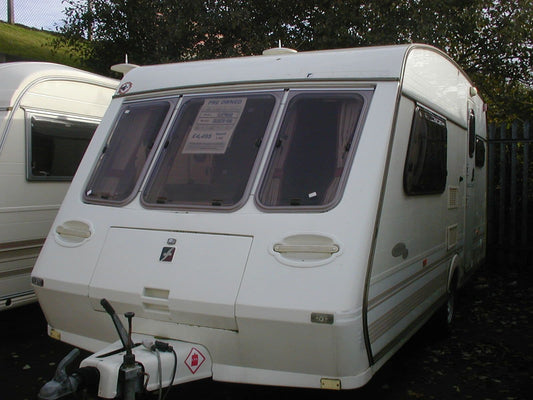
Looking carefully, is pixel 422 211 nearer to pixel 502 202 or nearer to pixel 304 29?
pixel 502 202

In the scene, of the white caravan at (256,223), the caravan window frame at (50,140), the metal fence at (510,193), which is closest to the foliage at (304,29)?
the metal fence at (510,193)

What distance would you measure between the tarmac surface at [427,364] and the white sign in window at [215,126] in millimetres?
1706

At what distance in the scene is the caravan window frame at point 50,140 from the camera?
18.4 ft

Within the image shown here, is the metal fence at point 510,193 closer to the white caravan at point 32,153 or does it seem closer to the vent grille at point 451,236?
the vent grille at point 451,236

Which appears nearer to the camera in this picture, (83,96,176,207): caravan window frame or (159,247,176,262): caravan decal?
(159,247,176,262): caravan decal

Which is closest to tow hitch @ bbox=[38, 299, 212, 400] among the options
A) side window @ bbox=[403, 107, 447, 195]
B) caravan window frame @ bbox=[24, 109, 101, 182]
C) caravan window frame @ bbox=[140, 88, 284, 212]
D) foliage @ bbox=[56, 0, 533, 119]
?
caravan window frame @ bbox=[140, 88, 284, 212]

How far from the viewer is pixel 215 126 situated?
4.09m

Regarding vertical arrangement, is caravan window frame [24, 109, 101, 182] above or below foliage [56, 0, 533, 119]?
below

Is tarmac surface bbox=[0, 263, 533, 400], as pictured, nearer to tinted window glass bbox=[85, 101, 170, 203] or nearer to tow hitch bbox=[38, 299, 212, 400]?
tow hitch bbox=[38, 299, 212, 400]

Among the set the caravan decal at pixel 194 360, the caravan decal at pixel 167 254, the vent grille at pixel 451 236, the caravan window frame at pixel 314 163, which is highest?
the caravan window frame at pixel 314 163

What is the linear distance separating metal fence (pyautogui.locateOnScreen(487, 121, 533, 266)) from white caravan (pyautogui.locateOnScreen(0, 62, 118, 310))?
6274 millimetres

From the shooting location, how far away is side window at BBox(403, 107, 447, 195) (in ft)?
13.4

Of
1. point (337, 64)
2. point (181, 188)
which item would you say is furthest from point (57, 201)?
point (337, 64)

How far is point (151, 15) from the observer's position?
434 inches
